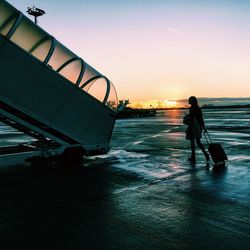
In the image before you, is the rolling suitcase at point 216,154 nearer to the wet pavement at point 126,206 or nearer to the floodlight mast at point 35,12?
the wet pavement at point 126,206

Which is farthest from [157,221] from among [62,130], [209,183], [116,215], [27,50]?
[27,50]

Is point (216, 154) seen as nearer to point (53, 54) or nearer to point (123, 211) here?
point (123, 211)

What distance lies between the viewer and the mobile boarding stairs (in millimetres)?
7820

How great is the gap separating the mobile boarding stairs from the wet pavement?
0.96m

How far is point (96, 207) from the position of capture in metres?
5.42

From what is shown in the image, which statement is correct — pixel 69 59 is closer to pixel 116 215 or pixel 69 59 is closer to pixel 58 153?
pixel 58 153

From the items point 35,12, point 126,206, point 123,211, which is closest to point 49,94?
point 126,206

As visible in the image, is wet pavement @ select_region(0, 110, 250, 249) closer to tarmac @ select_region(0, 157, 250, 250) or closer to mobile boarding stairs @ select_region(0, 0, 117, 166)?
tarmac @ select_region(0, 157, 250, 250)

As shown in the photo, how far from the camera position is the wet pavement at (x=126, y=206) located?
408cm

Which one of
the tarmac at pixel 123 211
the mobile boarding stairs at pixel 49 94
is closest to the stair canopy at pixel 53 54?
the mobile boarding stairs at pixel 49 94

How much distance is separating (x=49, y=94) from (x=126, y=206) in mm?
4537

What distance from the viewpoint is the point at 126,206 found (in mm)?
5457

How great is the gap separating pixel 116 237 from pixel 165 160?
6.10 m

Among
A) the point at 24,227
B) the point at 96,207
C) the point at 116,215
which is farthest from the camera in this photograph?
the point at 96,207
